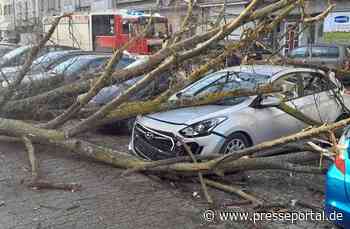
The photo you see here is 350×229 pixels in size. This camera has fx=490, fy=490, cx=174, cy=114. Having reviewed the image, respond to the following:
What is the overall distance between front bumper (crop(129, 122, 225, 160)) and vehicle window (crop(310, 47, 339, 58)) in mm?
11073

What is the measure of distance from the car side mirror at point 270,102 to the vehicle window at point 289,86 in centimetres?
8

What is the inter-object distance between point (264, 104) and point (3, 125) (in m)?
3.53

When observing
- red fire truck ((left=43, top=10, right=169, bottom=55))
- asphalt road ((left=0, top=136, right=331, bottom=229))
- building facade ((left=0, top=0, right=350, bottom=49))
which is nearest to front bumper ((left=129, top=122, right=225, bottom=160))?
asphalt road ((left=0, top=136, right=331, bottom=229))

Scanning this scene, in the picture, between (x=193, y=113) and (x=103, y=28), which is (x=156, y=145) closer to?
(x=193, y=113)

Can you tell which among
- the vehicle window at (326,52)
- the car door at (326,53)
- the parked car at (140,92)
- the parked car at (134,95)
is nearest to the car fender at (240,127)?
the parked car at (134,95)

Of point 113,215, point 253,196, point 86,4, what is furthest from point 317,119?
point 86,4

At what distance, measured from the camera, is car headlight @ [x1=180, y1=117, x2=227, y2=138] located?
6.11m

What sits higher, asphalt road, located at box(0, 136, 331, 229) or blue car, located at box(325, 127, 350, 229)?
blue car, located at box(325, 127, 350, 229)

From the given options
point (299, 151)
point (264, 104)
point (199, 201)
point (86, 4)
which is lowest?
point (199, 201)

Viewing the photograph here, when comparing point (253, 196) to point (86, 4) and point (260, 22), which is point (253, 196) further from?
point (86, 4)

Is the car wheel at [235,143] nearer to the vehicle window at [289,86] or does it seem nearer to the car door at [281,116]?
the car door at [281,116]

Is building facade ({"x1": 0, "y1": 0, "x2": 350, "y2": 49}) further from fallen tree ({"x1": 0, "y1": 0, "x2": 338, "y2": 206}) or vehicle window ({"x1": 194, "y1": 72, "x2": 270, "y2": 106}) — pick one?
fallen tree ({"x1": 0, "y1": 0, "x2": 338, "y2": 206})

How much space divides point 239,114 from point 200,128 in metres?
0.63

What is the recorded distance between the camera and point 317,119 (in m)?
7.38
